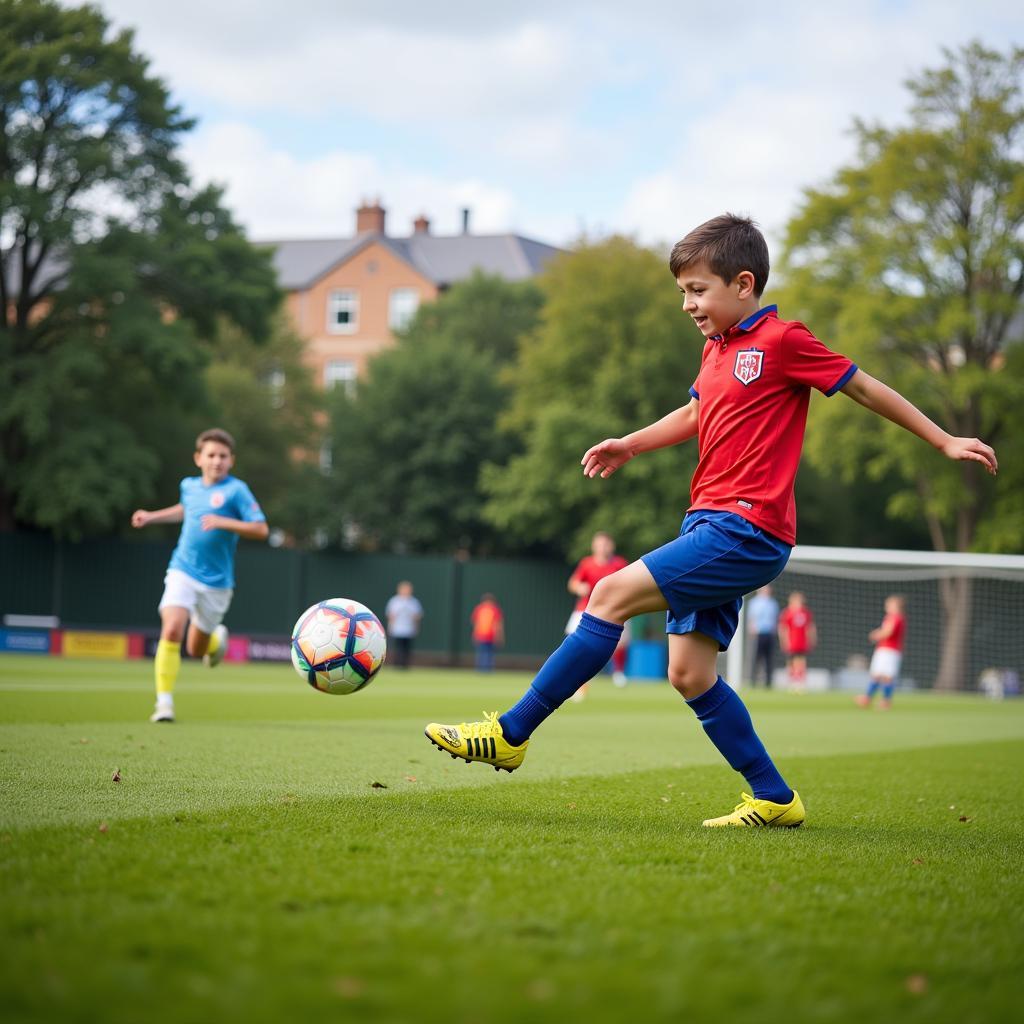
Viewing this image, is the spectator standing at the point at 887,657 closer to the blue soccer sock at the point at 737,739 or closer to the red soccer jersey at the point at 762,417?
the blue soccer sock at the point at 737,739

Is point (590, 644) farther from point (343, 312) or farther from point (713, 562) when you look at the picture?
point (343, 312)

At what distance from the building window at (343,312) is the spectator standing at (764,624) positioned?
36.6 meters

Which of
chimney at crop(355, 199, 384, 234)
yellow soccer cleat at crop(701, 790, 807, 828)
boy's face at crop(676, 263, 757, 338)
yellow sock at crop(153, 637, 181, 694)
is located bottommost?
yellow soccer cleat at crop(701, 790, 807, 828)

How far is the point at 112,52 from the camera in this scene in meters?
33.5

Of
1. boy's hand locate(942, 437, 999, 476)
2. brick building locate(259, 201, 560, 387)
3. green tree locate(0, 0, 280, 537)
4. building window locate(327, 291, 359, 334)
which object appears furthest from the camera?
building window locate(327, 291, 359, 334)

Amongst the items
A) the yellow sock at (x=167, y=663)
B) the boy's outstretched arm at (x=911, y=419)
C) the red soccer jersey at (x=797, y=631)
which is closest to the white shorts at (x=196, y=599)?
the yellow sock at (x=167, y=663)

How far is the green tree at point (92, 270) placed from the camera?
32.8 m

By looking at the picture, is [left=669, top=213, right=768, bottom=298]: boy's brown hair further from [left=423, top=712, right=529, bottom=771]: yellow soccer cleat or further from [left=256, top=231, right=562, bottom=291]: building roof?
[left=256, top=231, right=562, bottom=291]: building roof

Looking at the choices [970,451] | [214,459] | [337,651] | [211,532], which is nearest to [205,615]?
[211,532]

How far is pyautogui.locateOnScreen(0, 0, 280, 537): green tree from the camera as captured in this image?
32.8 meters

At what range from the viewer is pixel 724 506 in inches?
201

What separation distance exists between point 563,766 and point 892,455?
96.6 ft

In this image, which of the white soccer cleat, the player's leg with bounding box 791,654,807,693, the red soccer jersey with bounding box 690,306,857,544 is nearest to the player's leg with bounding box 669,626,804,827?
the red soccer jersey with bounding box 690,306,857,544

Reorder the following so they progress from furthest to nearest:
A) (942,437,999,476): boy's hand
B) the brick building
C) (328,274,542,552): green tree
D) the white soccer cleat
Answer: the brick building → (328,274,542,552): green tree → the white soccer cleat → (942,437,999,476): boy's hand
